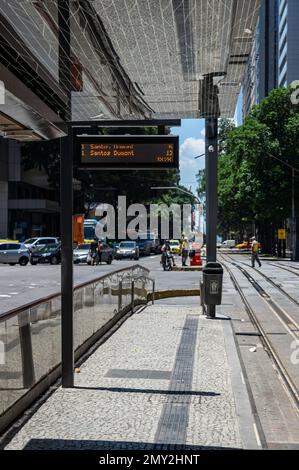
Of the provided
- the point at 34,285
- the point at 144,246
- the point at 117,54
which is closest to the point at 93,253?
the point at 34,285

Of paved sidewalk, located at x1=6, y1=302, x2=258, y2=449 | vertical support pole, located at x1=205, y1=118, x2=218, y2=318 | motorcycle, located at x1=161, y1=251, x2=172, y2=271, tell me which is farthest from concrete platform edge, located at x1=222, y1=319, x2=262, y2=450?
motorcycle, located at x1=161, y1=251, x2=172, y2=271

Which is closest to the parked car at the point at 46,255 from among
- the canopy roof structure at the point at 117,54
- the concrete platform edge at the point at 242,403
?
the concrete platform edge at the point at 242,403

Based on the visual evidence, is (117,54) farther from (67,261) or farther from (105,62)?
(67,261)

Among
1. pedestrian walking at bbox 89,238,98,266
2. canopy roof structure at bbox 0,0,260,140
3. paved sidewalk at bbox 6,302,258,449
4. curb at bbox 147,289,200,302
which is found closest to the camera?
canopy roof structure at bbox 0,0,260,140

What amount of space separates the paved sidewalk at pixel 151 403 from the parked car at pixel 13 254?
30844 millimetres

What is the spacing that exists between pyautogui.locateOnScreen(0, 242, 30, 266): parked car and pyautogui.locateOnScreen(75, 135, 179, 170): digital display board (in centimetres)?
3408

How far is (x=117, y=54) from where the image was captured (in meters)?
7.09

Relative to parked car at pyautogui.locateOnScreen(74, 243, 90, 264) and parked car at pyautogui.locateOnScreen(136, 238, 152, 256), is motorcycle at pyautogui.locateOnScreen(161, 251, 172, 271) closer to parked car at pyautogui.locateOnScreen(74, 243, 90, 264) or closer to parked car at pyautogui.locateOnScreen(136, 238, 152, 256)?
parked car at pyautogui.locateOnScreen(74, 243, 90, 264)

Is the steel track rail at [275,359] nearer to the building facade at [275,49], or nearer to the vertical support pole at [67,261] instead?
the vertical support pole at [67,261]

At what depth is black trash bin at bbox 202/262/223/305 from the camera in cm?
1478

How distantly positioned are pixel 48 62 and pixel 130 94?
2246 millimetres

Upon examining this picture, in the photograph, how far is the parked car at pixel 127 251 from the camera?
173ft

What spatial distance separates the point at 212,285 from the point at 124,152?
22.2 ft

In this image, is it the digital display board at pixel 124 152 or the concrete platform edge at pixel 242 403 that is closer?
the concrete platform edge at pixel 242 403
